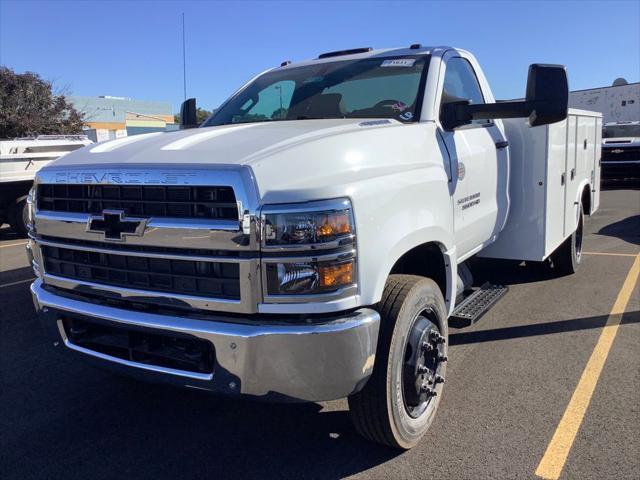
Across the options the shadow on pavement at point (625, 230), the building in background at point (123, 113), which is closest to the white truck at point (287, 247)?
the shadow on pavement at point (625, 230)

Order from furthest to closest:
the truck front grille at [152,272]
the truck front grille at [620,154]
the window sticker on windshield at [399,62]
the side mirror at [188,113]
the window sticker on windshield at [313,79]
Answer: the truck front grille at [620,154], the side mirror at [188,113], the window sticker on windshield at [313,79], the window sticker on windshield at [399,62], the truck front grille at [152,272]

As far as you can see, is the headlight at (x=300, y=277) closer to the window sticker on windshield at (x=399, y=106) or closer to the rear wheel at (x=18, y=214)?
the window sticker on windshield at (x=399, y=106)

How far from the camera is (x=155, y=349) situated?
2818mm

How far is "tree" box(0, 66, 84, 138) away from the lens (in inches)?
891

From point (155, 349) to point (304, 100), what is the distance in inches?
84.9

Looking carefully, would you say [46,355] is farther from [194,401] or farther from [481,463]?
[481,463]

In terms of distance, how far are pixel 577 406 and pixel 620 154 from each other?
16.2 m

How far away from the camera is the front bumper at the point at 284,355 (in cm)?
246

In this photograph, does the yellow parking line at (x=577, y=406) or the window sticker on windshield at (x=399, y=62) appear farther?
the window sticker on windshield at (x=399, y=62)

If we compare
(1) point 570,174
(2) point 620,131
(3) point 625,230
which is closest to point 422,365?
(1) point 570,174

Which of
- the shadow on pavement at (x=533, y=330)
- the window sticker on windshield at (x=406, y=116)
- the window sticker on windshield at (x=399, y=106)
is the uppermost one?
the window sticker on windshield at (x=399, y=106)

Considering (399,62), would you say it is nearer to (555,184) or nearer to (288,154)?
(288,154)

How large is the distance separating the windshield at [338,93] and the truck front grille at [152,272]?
167 cm

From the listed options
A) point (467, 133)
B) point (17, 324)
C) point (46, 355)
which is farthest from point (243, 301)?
point (17, 324)
